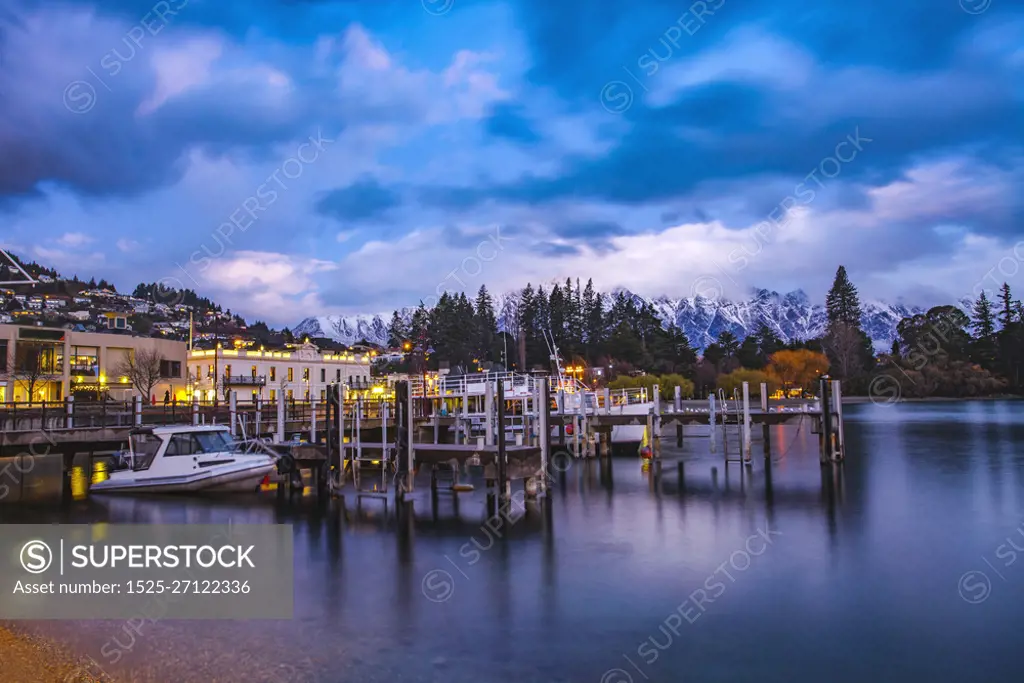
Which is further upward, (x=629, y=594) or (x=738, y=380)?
(x=738, y=380)

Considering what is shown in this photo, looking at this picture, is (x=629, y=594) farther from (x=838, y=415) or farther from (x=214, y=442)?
(x=838, y=415)

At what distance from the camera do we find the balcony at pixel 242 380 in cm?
7425

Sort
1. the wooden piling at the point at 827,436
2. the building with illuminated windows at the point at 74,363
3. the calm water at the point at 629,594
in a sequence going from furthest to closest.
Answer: the building with illuminated windows at the point at 74,363 < the wooden piling at the point at 827,436 < the calm water at the point at 629,594

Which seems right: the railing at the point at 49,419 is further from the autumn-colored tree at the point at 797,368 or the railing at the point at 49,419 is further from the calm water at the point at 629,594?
the autumn-colored tree at the point at 797,368

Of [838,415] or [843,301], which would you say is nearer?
[838,415]

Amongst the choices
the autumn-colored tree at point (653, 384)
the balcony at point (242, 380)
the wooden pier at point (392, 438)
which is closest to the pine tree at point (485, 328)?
the autumn-colored tree at point (653, 384)

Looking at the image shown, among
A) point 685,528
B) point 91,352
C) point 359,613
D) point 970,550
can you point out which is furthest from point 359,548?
point 91,352

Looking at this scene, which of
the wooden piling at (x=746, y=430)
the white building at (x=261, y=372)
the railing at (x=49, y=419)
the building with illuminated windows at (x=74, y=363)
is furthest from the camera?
the white building at (x=261, y=372)

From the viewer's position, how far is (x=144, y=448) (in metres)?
30.1

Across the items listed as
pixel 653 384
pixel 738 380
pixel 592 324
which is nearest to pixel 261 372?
pixel 653 384

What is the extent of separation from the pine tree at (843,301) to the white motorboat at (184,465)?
157 metres

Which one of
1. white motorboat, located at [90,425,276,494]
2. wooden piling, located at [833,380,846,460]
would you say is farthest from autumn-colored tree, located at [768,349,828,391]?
white motorboat, located at [90,425,276,494]

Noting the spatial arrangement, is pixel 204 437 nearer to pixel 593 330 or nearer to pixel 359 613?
pixel 359 613

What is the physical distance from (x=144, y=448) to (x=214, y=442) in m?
3.05
